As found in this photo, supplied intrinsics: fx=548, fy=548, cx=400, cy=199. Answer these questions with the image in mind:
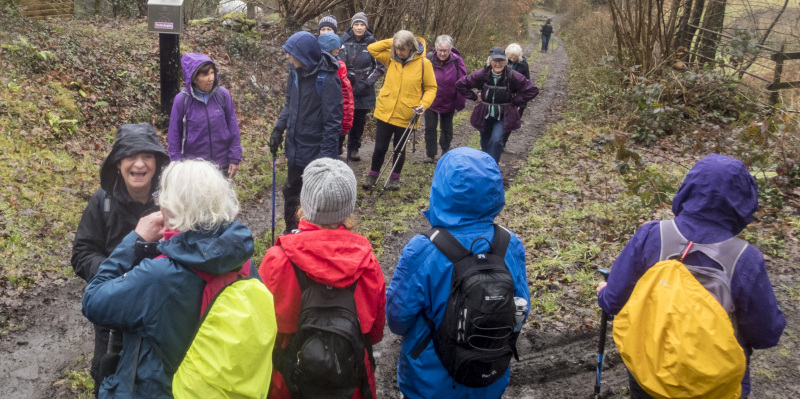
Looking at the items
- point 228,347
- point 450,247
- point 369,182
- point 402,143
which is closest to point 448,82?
point 402,143

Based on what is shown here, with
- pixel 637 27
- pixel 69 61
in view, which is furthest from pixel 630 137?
pixel 69 61

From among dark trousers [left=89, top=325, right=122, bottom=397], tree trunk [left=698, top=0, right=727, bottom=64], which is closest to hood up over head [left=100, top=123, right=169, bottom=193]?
dark trousers [left=89, top=325, right=122, bottom=397]

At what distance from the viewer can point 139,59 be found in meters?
9.74

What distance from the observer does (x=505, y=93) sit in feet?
26.8

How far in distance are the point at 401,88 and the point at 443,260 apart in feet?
17.4

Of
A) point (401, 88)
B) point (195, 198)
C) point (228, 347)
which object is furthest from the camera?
point (401, 88)

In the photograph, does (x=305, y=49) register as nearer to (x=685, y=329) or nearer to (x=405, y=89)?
(x=405, y=89)

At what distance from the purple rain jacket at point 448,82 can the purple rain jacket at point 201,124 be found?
462cm

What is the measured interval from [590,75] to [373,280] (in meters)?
16.0

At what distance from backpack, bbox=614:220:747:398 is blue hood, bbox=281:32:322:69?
3901mm

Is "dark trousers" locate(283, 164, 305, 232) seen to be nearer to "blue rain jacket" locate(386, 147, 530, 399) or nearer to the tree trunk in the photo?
"blue rain jacket" locate(386, 147, 530, 399)

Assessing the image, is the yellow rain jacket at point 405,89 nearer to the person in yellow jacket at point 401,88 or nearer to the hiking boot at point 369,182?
the person in yellow jacket at point 401,88

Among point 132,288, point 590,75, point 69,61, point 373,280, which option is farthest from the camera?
point 590,75

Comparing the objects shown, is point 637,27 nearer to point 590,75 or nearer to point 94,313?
point 590,75
